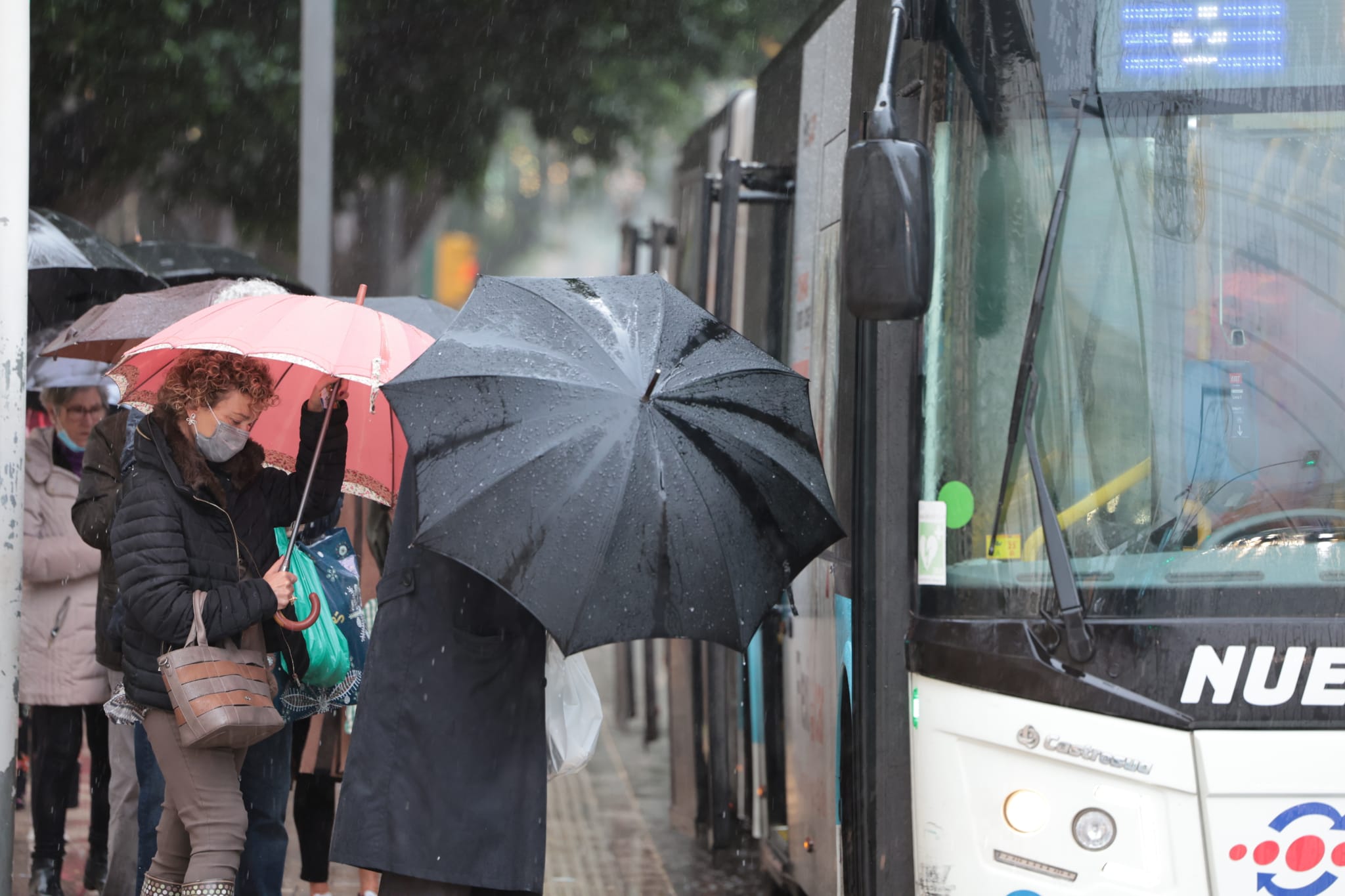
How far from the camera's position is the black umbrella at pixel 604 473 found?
3.23m

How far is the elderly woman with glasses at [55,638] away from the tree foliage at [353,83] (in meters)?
4.52

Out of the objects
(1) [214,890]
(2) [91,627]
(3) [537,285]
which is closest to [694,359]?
(3) [537,285]

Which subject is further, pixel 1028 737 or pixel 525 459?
pixel 1028 737

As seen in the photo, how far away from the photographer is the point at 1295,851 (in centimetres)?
325

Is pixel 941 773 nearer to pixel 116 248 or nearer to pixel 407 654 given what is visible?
pixel 407 654

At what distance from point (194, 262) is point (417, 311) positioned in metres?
2.27

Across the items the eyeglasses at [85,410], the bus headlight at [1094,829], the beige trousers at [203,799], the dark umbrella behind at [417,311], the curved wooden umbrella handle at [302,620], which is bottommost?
the beige trousers at [203,799]

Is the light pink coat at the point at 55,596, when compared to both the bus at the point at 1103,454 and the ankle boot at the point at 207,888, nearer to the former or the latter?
the ankle boot at the point at 207,888

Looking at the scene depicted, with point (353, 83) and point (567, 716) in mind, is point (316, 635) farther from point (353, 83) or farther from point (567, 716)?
point (353, 83)

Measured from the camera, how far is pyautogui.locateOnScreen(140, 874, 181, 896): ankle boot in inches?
161

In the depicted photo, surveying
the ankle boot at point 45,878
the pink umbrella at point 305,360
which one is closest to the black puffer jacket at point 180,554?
the pink umbrella at point 305,360

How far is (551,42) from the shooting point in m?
11.6

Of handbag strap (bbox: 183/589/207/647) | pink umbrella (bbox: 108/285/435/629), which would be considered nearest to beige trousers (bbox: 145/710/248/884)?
handbag strap (bbox: 183/589/207/647)

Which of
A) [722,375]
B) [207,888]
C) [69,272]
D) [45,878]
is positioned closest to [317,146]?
[69,272]
